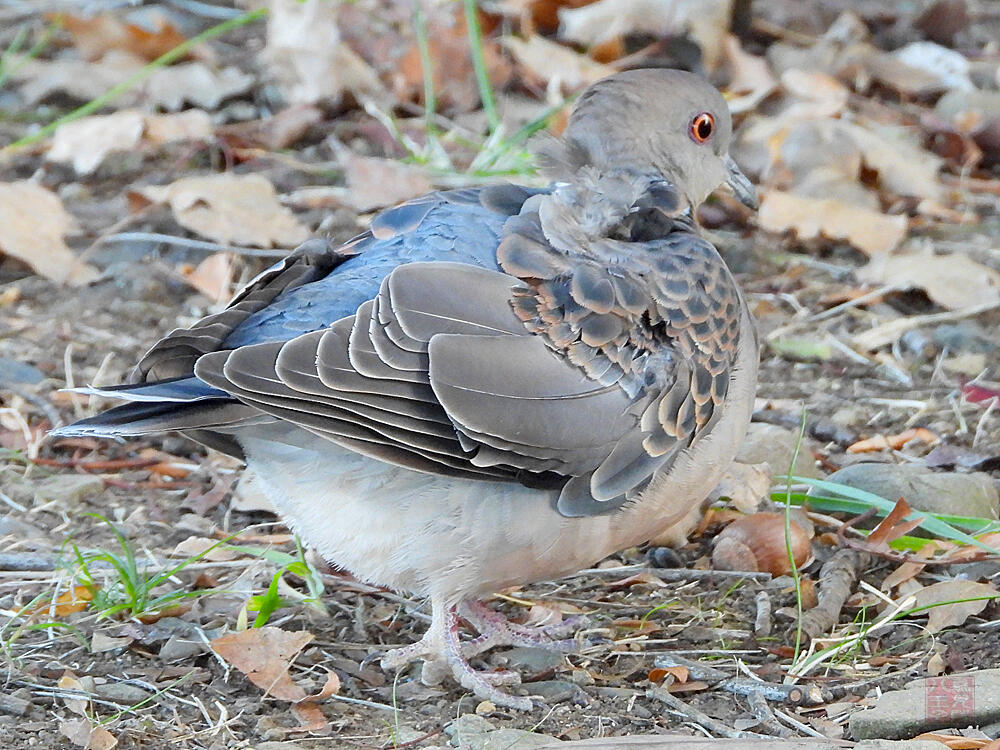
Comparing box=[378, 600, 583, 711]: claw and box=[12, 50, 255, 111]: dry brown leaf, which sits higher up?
box=[12, 50, 255, 111]: dry brown leaf

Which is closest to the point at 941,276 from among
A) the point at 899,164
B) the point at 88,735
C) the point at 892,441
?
the point at 899,164

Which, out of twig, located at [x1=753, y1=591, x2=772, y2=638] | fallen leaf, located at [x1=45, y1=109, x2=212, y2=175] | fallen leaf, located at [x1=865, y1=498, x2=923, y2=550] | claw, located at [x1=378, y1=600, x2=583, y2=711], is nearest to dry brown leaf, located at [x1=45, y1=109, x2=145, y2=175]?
fallen leaf, located at [x1=45, y1=109, x2=212, y2=175]

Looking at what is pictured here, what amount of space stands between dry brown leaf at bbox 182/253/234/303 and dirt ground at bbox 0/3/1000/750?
0.05 m

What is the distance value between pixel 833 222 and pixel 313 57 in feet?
8.10

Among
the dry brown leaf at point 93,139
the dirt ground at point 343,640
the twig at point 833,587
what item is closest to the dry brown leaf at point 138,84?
the dry brown leaf at point 93,139

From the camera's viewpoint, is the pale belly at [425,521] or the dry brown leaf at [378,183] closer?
the pale belly at [425,521]

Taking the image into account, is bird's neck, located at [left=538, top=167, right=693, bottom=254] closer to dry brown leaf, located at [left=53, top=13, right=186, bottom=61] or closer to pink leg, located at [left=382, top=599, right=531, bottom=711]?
pink leg, located at [left=382, top=599, right=531, bottom=711]

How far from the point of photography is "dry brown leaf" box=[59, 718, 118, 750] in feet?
9.48

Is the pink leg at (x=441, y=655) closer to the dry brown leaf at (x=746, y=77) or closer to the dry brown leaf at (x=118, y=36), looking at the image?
the dry brown leaf at (x=746, y=77)

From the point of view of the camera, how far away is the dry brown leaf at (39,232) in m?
5.25

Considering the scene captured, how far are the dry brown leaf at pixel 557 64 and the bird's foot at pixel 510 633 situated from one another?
3545mm

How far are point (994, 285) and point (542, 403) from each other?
2.85m

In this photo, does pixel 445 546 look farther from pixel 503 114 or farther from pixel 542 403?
pixel 503 114

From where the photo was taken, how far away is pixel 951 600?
11.2 feet
